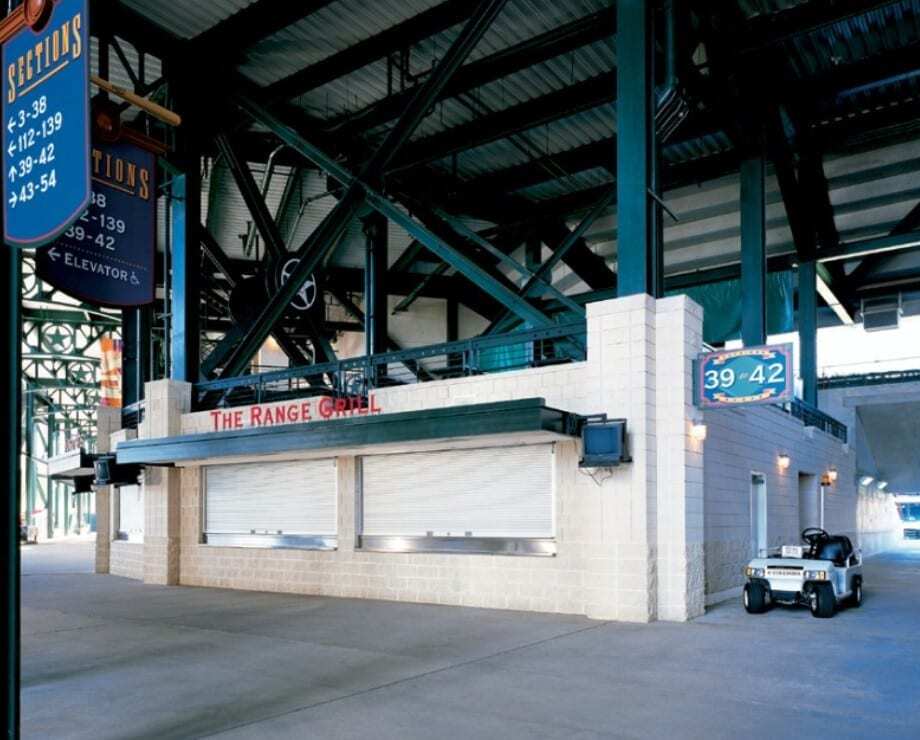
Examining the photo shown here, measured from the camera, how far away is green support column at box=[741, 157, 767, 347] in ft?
61.6

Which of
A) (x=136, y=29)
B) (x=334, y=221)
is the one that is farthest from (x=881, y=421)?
(x=136, y=29)

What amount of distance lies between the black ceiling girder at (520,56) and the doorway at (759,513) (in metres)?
9.43

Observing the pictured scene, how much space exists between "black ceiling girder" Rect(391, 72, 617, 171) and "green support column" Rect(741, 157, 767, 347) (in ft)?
13.7

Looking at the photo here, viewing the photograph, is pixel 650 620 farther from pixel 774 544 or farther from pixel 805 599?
pixel 774 544

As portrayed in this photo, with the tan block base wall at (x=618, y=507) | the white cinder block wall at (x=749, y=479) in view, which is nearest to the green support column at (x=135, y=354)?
the tan block base wall at (x=618, y=507)

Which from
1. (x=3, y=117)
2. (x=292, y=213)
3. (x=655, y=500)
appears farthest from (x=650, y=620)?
(x=292, y=213)

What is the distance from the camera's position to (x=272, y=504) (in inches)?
676

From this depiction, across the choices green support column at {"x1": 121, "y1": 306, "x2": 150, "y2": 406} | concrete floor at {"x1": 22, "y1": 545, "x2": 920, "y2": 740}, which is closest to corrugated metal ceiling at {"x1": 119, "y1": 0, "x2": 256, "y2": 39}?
green support column at {"x1": 121, "y1": 306, "x2": 150, "y2": 406}

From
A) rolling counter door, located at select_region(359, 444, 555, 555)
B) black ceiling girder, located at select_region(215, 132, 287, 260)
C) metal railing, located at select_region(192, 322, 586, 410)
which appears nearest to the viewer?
rolling counter door, located at select_region(359, 444, 555, 555)

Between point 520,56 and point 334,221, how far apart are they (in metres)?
5.20

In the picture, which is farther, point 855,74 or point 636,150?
point 855,74

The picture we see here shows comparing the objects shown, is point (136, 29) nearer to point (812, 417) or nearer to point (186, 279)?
point (186, 279)

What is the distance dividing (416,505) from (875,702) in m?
8.71

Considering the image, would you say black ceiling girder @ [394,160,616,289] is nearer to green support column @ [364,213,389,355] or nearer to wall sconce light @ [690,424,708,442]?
green support column @ [364,213,389,355]
